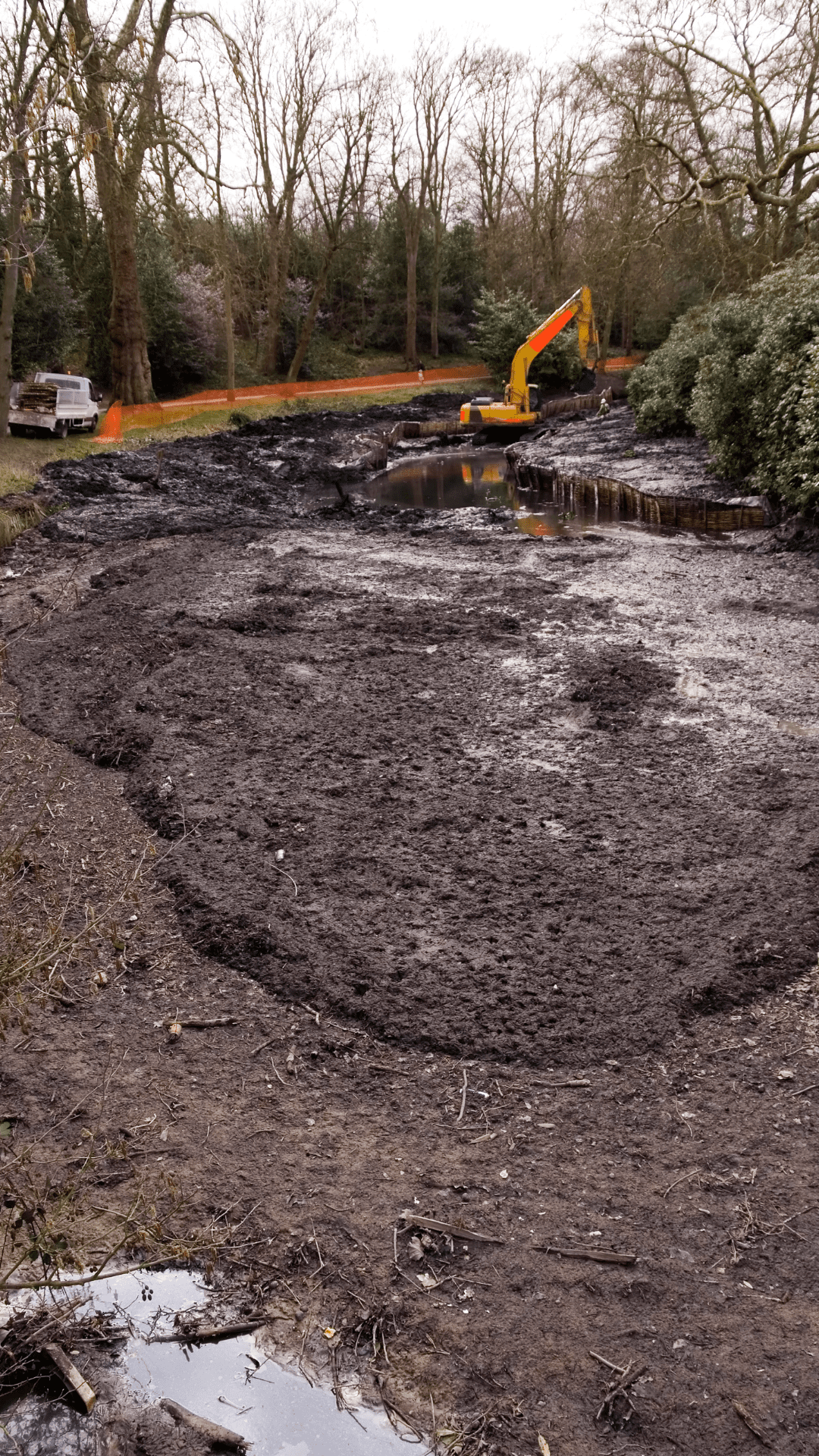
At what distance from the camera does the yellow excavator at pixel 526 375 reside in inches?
954

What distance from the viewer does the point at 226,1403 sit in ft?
10.00

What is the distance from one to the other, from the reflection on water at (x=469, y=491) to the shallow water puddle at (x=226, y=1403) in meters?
13.9

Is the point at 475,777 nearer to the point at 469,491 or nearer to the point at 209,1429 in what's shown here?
the point at 209,1429

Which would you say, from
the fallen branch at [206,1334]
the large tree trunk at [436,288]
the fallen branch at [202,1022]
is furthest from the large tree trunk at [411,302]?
the fallen branch at [206,1334]

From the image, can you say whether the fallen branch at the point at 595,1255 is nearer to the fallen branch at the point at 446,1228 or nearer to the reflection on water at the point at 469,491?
the fallen branch at the point at 446,1228

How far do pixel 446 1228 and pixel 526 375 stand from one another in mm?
25457

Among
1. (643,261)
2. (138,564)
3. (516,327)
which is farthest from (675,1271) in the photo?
(516,327)

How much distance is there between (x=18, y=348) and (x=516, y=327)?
20.0 metres

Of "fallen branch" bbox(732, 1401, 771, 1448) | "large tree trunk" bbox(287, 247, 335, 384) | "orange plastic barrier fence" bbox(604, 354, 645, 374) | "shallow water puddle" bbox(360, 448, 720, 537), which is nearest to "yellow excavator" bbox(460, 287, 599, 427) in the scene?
"shallow water puddle" bbox(360, 448, 720, 537)

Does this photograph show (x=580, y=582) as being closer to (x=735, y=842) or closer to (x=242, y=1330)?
(x=735, y=842)

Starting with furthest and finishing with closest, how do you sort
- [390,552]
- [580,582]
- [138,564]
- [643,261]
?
[643,261]
[390,552]
[138,564]
[580,582]

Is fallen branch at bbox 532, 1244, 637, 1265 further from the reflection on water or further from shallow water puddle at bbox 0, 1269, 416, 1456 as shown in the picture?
the reflection on water

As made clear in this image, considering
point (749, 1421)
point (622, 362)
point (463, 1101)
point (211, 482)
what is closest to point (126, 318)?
point (211, 482)

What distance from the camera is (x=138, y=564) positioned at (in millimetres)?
13133
